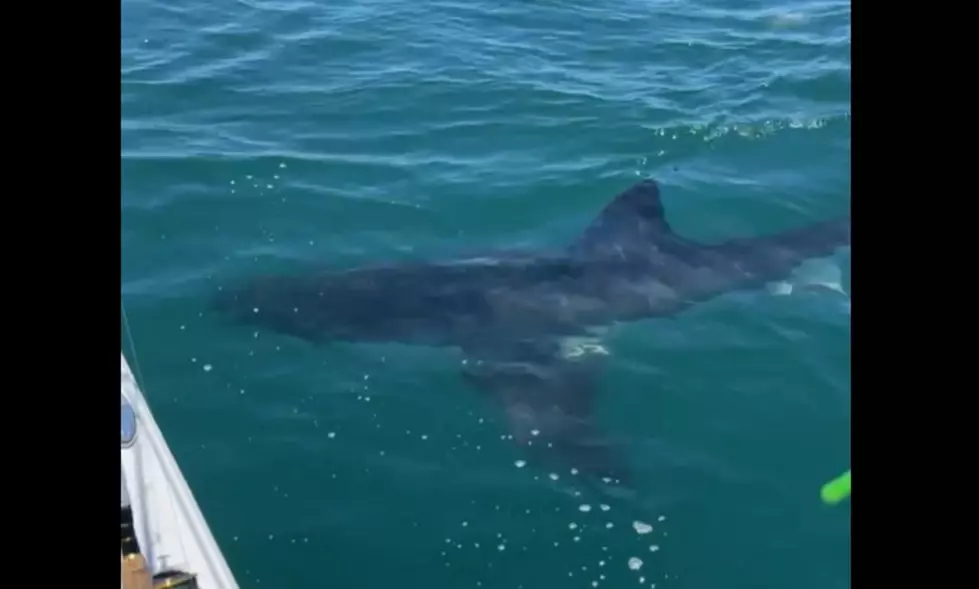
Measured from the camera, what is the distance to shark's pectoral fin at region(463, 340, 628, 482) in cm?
788

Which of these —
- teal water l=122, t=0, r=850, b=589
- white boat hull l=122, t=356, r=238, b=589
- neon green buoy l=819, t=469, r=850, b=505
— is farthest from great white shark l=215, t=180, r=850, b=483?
white boat hull l=122, t=356, r=238, b=589

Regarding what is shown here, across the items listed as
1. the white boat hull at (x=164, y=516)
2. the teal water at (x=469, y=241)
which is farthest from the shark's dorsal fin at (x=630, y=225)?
the white boat hull at (x=164, y=516)

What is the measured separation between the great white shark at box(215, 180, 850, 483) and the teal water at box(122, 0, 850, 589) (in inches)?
8.0

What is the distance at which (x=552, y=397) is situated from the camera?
8.46 metres

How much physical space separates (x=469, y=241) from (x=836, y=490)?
15.5 feet

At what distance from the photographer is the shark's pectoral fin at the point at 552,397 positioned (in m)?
7.88

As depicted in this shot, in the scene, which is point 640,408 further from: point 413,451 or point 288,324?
point 288,324

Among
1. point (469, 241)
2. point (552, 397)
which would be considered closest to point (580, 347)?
point (552, 397)

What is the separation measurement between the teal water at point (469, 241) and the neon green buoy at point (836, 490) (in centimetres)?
8

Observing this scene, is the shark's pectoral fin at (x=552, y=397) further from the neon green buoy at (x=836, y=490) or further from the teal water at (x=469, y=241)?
the neon green buoy at (x=836, y=490)

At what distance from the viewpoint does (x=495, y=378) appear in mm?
8758
